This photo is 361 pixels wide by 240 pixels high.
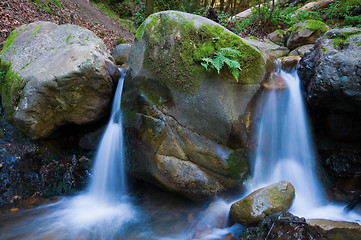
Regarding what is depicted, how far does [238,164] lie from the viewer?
4492mm

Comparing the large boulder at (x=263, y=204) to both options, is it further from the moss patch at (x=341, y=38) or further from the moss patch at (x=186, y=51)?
the moss patch at (x=341, y=38)

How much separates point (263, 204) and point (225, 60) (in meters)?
2.53

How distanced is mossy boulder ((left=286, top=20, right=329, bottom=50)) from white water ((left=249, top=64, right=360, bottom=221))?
12.5ft

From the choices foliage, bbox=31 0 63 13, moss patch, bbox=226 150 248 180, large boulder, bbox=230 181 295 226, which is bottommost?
large boulder, bbox=230 181 295 226

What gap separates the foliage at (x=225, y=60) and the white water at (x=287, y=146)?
42.0 inches

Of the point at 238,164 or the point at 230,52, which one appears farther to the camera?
the point at 238,164

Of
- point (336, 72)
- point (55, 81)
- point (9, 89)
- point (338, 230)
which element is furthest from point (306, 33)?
point (9, 89)

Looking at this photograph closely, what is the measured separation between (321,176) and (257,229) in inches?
95.4

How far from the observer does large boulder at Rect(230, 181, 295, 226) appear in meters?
3.64

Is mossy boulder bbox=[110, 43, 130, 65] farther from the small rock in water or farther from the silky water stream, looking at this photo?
the small rock in water

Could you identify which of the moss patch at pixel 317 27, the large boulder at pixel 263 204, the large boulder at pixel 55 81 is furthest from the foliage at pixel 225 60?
the moss patch at pixel 317 27

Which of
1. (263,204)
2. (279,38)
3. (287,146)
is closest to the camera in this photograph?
(263,204)

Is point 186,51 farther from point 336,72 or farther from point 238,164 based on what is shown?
point 336,72

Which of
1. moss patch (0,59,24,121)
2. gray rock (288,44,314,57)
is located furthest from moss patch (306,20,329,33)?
moss patch (0,59,24,121)
